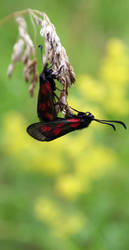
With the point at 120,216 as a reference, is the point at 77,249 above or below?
below

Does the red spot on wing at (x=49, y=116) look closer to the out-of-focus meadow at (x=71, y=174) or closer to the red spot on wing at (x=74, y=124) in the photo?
the red spot on wing at (x=74, y=124)

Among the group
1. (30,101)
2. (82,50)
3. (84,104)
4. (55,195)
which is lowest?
(55,195)

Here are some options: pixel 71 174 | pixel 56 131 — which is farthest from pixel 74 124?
pixel 71 174

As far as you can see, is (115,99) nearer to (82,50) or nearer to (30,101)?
(30,101)

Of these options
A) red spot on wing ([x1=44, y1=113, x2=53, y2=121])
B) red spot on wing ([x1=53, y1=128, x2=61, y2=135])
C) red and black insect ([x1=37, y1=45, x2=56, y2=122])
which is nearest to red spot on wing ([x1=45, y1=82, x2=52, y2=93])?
red and black insect ([x1=37, y1=45, x2=56, y2=122])

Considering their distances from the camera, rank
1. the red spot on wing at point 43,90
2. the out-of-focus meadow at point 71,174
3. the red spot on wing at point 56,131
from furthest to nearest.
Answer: the out-of-focus meadow at point 71,174 → the red spot on wing at point 56,131 → the red spot on wing at point 43,90

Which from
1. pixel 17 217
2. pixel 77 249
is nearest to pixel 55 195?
pixel 17 217

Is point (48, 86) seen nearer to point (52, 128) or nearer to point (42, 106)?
point (42, 106)

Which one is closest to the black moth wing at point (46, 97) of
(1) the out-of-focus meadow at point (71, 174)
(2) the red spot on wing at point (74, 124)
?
(2) the red spot on wing at point (74, 124)
